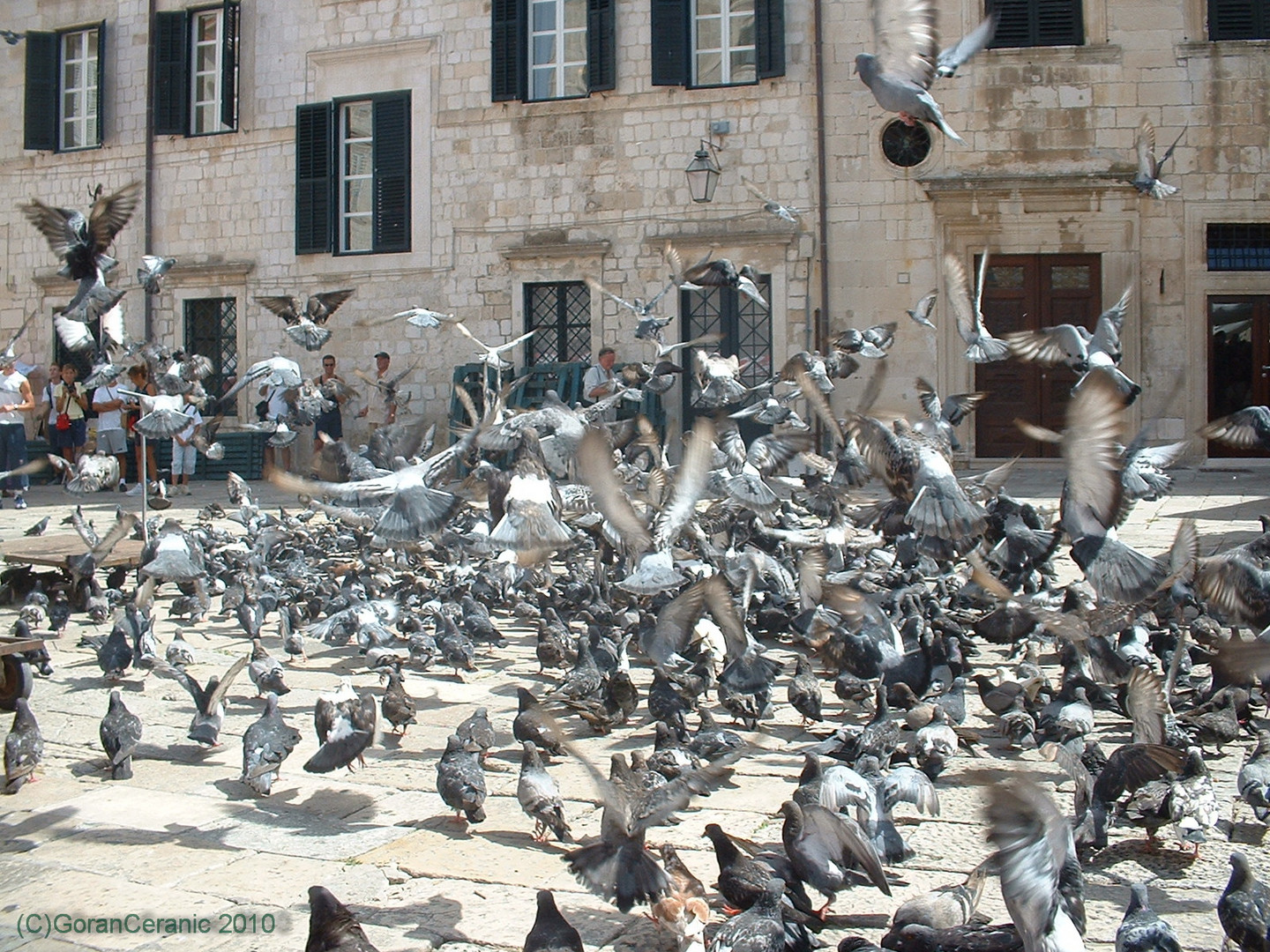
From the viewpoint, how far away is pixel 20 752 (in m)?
4.56

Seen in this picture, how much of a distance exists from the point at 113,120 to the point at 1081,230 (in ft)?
47.6

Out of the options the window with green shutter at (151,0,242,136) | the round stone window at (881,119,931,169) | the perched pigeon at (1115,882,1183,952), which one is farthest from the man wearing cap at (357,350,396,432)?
the perched pigeon at (1115,882,1183,952)

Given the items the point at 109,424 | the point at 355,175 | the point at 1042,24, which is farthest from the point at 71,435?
the point at 1042,24

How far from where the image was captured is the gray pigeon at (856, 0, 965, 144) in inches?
250

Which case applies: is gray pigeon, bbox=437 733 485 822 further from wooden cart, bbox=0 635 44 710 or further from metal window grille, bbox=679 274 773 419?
metal window grille, bbox=679 274 773 419

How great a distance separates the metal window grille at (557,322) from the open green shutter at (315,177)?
3324mm

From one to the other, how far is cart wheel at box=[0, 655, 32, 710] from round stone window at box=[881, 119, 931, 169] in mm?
12926

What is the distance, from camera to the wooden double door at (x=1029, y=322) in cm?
1558

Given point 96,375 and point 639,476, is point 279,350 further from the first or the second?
point 639,476

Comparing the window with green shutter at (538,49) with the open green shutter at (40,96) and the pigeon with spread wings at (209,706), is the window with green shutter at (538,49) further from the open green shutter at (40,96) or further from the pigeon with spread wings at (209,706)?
the pigeon with spread wings at (209,706)

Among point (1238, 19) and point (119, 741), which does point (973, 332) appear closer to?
point (119, 741)

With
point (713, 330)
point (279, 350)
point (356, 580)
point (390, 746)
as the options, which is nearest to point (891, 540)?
point (356, 580)

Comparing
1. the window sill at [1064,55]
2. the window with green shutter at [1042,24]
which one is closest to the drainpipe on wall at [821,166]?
the window sill at [1064,55]

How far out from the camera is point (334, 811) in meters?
4.36
